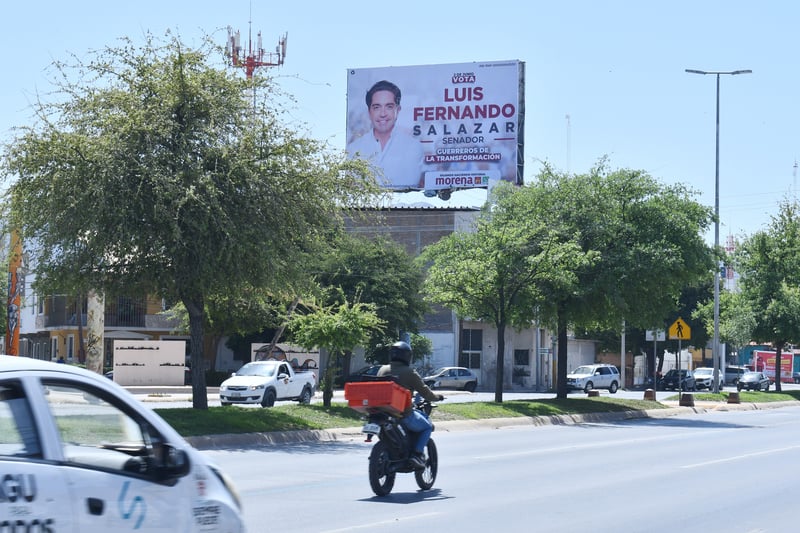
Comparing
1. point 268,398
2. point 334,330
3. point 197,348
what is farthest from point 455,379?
point 197,348

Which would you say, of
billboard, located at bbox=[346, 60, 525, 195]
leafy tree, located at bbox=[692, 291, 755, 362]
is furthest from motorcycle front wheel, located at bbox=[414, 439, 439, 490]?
billboard, located at bbox=[346, 60, 525, 195]

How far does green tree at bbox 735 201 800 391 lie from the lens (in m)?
52.3

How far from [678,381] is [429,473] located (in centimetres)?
5637

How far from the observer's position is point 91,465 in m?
5.63

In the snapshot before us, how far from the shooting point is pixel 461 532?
34.6 ft

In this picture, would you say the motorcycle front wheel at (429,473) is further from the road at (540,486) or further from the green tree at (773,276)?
the green tree at (773,276)

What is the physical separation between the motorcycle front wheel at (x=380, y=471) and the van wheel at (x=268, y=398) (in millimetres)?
21499

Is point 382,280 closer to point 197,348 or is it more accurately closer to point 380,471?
point 197,348

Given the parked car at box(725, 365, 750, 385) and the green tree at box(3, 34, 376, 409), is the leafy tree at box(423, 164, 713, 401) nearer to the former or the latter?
the green tree at box(3, 34, 376, 409)

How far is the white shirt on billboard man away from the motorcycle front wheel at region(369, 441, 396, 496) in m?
49.2

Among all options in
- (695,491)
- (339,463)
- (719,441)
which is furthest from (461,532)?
(719,441)

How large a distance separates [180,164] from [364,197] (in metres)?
4.43

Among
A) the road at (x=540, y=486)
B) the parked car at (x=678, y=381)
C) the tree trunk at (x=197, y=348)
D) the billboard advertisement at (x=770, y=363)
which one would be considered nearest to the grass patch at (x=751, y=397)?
the parked car at (x=678, y=381)

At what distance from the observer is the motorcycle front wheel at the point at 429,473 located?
1358 cm
